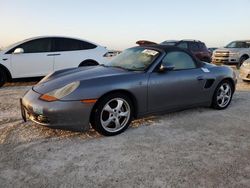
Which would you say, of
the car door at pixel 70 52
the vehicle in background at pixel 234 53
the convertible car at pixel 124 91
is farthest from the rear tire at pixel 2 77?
the vehicle in background at pixel 234 53

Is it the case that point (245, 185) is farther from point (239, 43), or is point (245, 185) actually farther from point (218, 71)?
point (239, 43)

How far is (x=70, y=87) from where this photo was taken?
173 inches

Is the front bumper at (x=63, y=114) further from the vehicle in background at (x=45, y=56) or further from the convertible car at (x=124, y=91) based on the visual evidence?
the vehicle in background at (x=45, y=56)

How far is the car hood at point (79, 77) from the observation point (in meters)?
4.54

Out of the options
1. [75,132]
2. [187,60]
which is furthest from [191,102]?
[75,132]

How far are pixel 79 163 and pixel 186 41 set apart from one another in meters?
12.7

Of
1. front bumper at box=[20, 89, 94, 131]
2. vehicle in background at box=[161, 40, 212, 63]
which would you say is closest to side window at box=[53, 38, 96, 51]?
front bumper at box=[20, 89, 94, 131]

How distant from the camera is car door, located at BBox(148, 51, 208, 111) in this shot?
4988 mm

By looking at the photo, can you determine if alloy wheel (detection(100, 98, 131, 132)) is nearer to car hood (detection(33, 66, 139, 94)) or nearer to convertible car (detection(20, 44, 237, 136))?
convertible car (detection(20, 44, 237, 136))

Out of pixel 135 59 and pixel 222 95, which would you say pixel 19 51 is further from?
pixel 222 95

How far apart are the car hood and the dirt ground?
66cm

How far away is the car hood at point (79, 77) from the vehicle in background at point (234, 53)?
13642mm

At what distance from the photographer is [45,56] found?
9188 mm

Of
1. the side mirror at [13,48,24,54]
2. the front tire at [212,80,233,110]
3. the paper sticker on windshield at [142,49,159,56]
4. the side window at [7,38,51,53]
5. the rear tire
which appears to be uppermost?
the paper sticker on windshield at [142,49,159,56]
